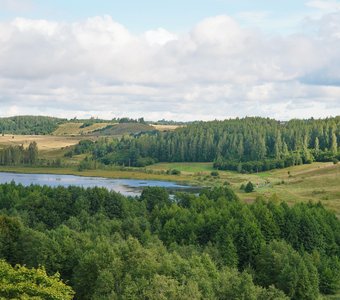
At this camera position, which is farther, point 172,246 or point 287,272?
point 172,246

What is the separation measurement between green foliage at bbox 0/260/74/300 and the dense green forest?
19.0 feet

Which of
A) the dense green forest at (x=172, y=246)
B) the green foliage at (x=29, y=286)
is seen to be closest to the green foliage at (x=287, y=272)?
the dense green forest at (x=172, y=246)

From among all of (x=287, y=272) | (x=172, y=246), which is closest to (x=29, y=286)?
(x=172, y=246)

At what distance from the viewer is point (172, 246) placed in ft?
261

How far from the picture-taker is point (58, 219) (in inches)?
4247

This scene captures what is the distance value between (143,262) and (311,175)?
507ft

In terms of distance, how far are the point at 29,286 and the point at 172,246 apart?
3703 cm

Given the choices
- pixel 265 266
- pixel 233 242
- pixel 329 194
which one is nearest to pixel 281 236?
pixel 233 242

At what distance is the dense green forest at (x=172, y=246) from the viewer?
54594mm

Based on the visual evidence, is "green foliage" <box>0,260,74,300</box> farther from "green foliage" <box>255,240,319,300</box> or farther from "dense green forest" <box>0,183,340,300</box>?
"green foliage" <box>255,240,319,300</box>

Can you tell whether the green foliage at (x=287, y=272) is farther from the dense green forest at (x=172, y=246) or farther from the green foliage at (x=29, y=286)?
the green foliage at (x=29, y=286)

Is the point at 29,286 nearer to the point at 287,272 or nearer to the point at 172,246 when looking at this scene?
the point at 172,246

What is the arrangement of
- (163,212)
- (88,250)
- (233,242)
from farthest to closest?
(163,212)
(233,242)
(88,250)

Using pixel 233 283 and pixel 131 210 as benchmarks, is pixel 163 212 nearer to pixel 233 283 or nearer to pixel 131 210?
pixel 131 210
